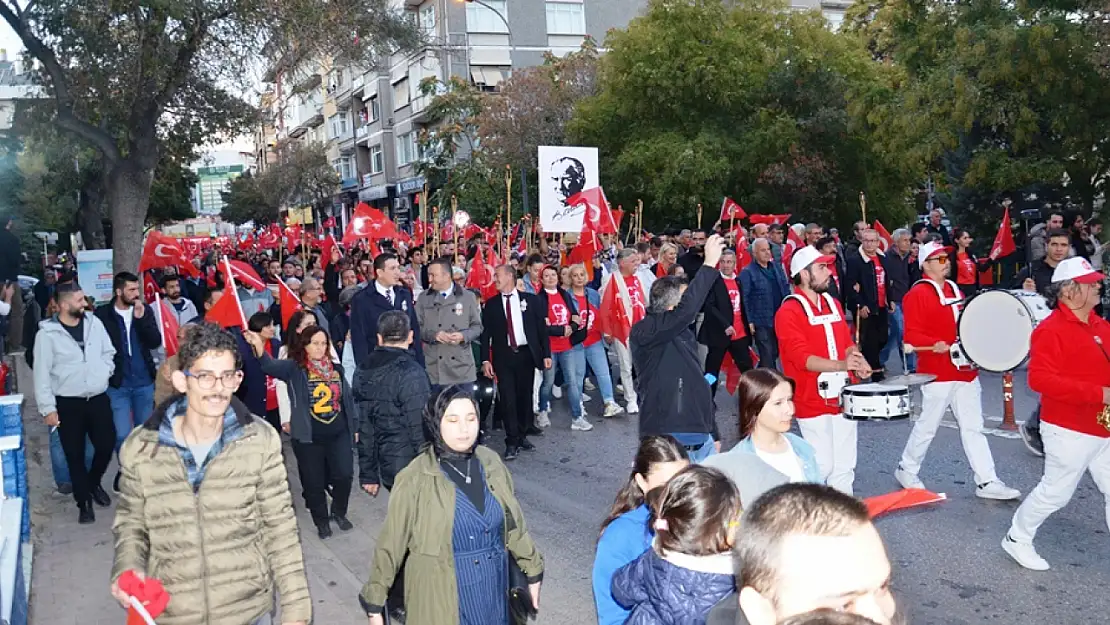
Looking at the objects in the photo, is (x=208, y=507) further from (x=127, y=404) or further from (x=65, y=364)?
(x=127, y=404)

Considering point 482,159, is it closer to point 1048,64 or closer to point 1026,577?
point 1048,64

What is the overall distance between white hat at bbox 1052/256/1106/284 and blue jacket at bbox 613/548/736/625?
12.6 ft

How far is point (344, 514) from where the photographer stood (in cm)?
768

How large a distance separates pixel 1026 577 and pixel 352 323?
5546 millimetres

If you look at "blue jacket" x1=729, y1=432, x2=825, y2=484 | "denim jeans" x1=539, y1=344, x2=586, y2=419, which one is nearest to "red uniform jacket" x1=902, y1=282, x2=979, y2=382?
"blue jacket" x1=729, y1=432, x2=825, y2=484

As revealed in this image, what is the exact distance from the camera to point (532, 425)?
10.7 metres

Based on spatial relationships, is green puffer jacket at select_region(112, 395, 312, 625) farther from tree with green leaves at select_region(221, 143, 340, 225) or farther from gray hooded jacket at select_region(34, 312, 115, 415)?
tree with green leaves at select_region(221, 143, 340, 225)

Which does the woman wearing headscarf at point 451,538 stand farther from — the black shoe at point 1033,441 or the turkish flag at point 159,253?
the turkish flag at point 159,253

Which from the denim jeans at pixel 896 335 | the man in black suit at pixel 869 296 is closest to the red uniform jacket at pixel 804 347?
the man in black suit at pixel 869 296

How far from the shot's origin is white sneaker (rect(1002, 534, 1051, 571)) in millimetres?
5887

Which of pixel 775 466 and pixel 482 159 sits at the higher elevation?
pixel 482 159

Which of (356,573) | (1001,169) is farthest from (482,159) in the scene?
(356,573)

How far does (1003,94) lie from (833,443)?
16406 millimetres

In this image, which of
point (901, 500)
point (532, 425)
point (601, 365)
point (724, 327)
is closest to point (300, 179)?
point (601, 365)
